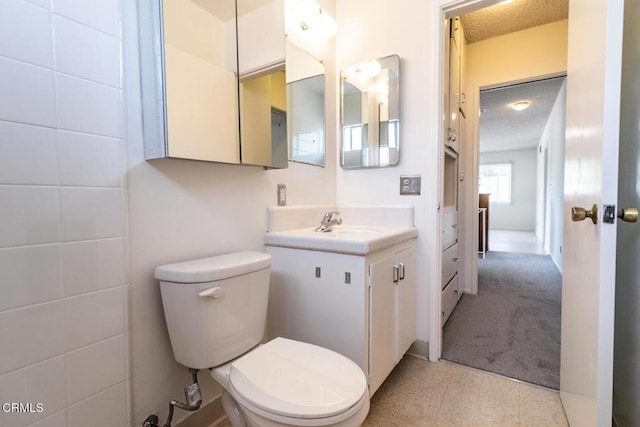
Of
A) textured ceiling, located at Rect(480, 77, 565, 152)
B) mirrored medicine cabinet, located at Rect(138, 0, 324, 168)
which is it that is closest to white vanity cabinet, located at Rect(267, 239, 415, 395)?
mirrored medicine cabinet, located at Rect(138, 0, 324, 168)

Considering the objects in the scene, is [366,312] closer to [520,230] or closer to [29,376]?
[29,376]

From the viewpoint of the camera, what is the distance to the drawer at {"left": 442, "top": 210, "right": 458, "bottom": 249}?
2.04 meters

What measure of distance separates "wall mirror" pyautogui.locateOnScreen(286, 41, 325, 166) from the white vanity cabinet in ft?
2.21

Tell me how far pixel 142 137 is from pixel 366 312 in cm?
107

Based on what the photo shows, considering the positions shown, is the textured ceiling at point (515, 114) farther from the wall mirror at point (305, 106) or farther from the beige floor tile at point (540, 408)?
the beige floor tile at point (540, 408)

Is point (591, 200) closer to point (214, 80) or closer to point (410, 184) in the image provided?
point (410, 184)

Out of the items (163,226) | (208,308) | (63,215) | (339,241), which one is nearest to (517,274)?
(339,241)

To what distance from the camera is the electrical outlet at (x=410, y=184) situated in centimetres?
177

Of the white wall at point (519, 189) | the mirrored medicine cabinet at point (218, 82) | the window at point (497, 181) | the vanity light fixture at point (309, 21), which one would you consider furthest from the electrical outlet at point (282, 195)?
the white wall at point (519, 189)

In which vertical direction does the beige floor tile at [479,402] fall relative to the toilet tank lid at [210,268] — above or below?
below

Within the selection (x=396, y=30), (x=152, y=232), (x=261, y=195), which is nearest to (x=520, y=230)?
(x=396, y=30)

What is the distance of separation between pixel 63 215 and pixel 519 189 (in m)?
10.2

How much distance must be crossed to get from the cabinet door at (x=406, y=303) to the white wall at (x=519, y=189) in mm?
8635

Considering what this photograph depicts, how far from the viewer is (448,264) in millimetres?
2203
